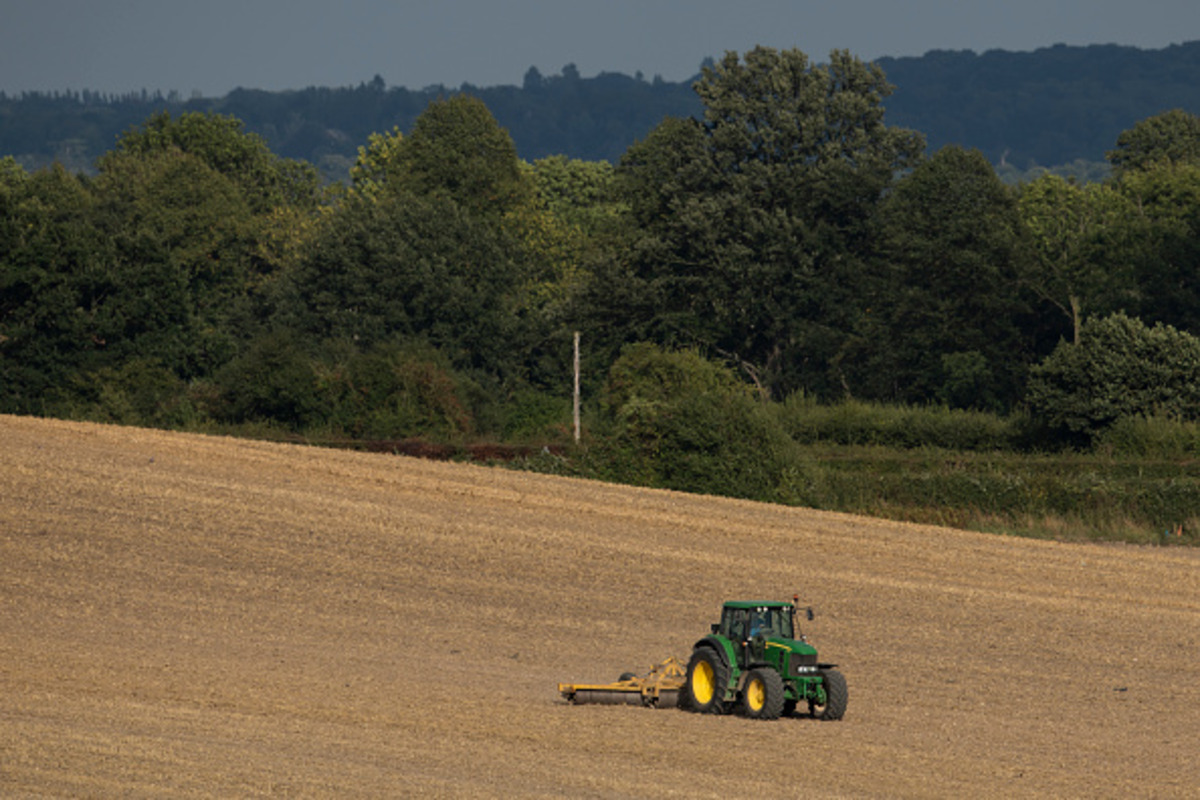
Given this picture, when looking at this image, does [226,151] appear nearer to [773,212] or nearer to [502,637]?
[773,212]

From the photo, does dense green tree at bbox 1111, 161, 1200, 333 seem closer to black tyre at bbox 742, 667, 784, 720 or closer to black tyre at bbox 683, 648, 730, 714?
black tyre at bbox 683, 648, 730, 714

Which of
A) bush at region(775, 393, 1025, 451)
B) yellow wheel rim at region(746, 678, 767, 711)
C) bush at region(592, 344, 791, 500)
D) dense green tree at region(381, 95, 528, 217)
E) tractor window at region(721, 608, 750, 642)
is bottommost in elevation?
bush at region(775, 393, 1025, 451)

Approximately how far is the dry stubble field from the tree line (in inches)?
915

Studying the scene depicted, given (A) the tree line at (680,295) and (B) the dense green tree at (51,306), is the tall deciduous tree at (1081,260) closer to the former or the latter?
(A) the tree line at (680,295)

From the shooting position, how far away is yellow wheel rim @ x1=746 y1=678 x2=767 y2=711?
18359 millimetres

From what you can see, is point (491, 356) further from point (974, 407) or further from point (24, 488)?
point (24, 488)

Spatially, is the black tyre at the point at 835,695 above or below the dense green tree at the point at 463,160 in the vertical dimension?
below

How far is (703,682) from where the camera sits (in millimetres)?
19094

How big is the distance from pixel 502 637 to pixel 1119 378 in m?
39.6

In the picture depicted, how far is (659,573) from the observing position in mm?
31125

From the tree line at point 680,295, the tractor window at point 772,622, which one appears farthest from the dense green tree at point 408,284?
the tractor window at point 772,622

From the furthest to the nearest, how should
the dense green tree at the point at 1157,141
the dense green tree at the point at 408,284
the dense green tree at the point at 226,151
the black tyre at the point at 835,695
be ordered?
the dense green tree at the point at 226,151, the dense green tree at the point at 1157,141, the dense green tree at the point at 408,284, the black tyre at the point at 835,695

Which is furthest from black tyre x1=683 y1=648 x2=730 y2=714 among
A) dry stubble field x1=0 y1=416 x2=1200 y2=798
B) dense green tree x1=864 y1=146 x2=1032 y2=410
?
dense green tree x1=864 y1=146 x2=1032 y2=410

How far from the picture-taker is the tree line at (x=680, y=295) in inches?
2694
